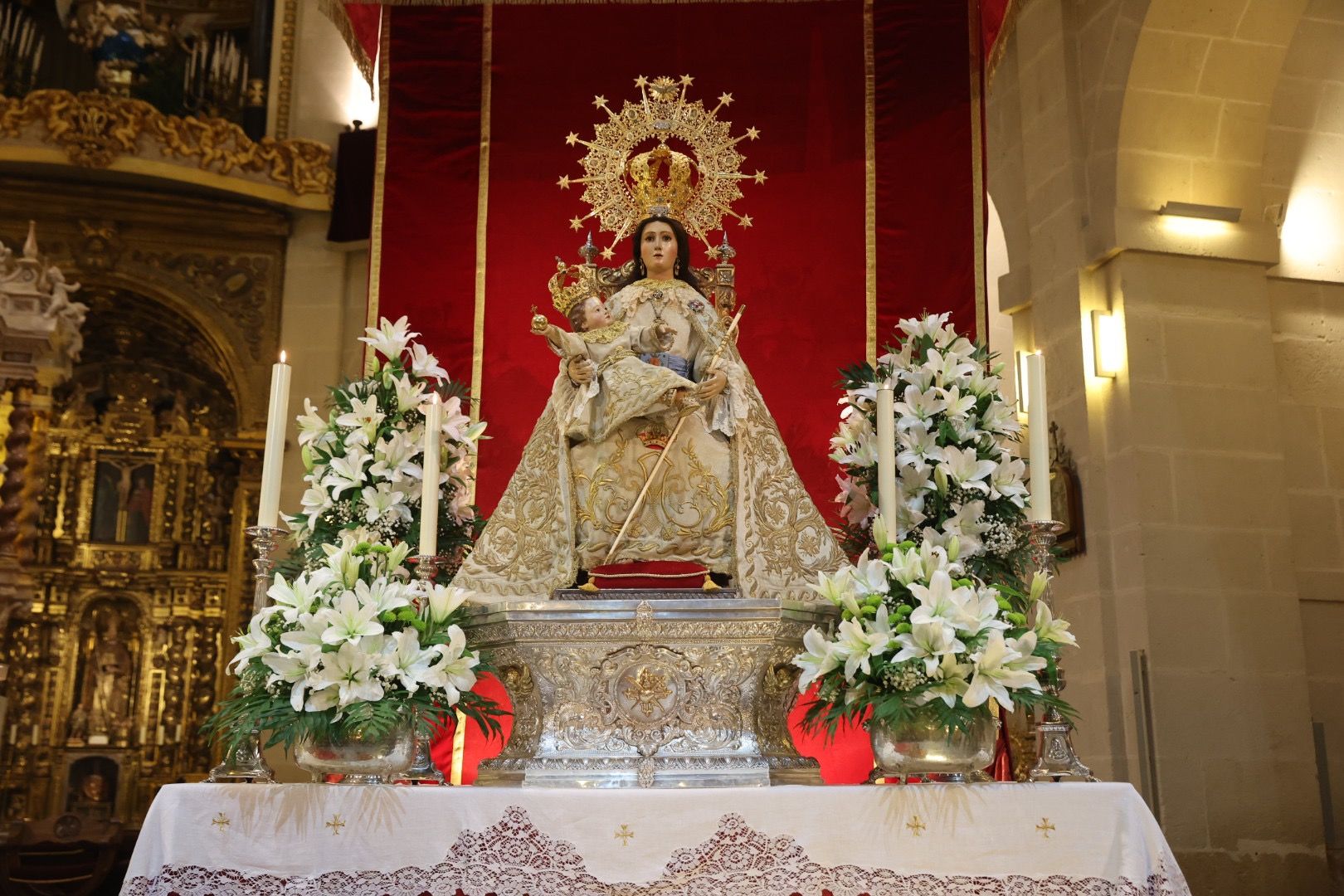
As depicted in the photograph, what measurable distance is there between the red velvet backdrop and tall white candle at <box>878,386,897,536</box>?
183 cm

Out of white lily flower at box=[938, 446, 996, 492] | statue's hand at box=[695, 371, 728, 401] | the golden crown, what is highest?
the golden crown

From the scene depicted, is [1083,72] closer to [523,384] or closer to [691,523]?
[523,384]

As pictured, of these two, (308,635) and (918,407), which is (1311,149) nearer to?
(918,407)

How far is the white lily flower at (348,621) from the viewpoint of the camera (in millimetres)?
2840

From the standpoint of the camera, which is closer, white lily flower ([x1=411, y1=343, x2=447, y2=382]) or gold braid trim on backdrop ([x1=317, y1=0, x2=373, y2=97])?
white lily flower ([x1=411, y1=343, x2=447, y2=382])

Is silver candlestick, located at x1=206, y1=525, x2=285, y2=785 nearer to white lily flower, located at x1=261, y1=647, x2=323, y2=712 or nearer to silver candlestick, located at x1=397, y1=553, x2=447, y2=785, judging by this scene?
white lily flower, located at x1=261, y1=647, x2=323, y2=712

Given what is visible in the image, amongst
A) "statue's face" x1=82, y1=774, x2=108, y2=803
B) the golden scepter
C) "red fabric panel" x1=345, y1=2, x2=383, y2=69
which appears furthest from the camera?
"statue's face" x1=82, y1=774, x2=108, y2=803

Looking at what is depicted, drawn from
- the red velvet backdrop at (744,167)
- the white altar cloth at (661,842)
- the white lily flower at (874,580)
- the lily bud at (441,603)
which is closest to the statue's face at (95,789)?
the red velvet backdrop at (744,167)

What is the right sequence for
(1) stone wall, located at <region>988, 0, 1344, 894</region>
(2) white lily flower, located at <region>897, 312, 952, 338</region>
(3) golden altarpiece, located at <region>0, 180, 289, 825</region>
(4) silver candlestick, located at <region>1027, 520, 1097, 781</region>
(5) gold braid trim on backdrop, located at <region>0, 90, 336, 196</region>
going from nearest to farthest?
(4) silver candlestick, located at <region>1027, 520, 1097, 781</region>
(2) white lily flower, located at <region>897, 312, 952, 338</region>
(1) stone wall, located at <region>988, 0, 1344, 894</region>
(5) gold braid trim on backdrop, located at <region>0, 90, 336, 196</region>
(3) golden altarpiece, located at <region>0, 180, 289, 825</region>

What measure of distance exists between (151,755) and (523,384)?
17.7ft

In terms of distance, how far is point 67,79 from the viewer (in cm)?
923

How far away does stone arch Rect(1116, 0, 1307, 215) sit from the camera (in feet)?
19.9

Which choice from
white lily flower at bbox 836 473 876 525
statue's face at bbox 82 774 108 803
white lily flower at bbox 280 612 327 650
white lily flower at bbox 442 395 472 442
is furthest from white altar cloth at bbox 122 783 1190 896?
statue's face at bbox 82 774 108 803

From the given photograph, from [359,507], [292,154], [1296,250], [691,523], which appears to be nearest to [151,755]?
[292,154]
